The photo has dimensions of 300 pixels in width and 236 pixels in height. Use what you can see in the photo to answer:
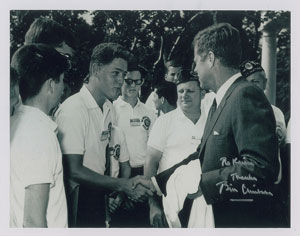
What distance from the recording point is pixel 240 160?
224cm

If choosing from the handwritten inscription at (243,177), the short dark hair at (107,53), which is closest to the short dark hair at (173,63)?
the short dark hair at (107,53)

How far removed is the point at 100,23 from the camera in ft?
8.25

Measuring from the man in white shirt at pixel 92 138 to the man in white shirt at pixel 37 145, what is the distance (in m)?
0.24

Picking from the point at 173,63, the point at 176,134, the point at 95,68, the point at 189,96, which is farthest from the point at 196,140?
the point at 95,68

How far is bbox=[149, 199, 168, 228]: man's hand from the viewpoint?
2465 mm

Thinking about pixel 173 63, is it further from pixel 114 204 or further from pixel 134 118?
pixel 114 204

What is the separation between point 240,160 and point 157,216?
592 mm

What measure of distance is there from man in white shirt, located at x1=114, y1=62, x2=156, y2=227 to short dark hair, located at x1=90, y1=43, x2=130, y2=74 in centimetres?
8

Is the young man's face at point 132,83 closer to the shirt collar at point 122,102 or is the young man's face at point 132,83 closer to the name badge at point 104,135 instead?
the shirt collar at point 122,102

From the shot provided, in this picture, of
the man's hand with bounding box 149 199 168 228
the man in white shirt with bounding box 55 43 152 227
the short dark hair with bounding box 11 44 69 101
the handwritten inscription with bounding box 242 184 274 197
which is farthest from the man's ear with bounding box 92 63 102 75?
the handwritten inscription with bounding box 242 184 274 197

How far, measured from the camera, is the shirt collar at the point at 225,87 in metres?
2.30

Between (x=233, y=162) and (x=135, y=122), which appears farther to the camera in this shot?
(x=135, y=122)

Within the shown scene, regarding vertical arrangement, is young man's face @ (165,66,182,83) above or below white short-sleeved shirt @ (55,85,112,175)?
above

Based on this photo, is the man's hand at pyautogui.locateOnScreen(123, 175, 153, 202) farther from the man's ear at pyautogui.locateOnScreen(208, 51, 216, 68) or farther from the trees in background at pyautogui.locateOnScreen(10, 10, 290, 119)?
the man's ear at pyautogui.locateOnScreen(208, 51, 216, 68)
